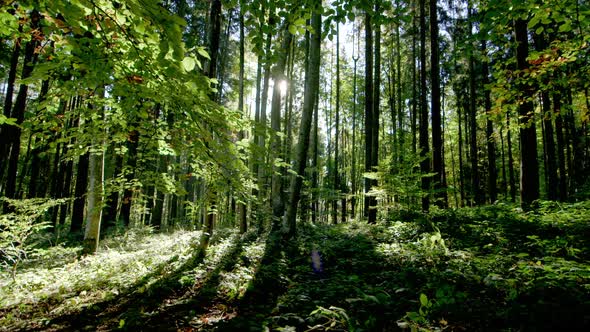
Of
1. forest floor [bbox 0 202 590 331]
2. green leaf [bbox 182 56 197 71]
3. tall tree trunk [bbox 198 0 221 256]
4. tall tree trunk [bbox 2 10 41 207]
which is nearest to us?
green leaf [bbox 182 56 197 71]

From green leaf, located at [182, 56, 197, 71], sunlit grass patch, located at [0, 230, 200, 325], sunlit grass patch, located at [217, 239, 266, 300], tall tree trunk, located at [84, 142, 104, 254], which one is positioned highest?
green leaf, located at [182, 56, 197, 71]

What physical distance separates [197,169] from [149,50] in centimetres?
340

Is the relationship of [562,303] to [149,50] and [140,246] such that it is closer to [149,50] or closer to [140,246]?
[149,50]

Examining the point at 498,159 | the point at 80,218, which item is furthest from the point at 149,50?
the point at 498,159

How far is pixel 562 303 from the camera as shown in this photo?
8.31 feet

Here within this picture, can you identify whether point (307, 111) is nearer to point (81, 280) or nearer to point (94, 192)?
point (94, 192)

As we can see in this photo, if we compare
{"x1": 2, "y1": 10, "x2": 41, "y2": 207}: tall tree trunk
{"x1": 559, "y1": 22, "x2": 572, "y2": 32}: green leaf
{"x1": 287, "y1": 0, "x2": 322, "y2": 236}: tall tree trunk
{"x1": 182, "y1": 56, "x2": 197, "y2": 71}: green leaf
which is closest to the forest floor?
{"x1": 287, "y1": 0, "x2": 322, "y2": 236}: tall tree trunk

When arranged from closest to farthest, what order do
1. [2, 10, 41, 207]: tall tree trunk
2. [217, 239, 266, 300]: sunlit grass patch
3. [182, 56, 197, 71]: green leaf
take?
[182, 56, 197, 71]: green leaf < [217, 239, 266, 300]: sunlit grass patch < [2, 10, 41, 207]: tall tree trunk

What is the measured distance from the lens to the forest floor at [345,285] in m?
2.96

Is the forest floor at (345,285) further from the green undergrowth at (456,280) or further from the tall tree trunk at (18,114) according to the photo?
the tall tree trunk at (18,114)

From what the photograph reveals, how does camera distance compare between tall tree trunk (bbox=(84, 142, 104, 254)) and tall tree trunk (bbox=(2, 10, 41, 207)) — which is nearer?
tall tree trunk (bbox=(84, 142, 104, 254))

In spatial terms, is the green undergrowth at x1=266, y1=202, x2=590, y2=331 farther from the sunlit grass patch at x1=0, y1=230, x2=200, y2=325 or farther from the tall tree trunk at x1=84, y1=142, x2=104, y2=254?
the tall tree trunk at x1=84, y1=142, x2=104, y2=254

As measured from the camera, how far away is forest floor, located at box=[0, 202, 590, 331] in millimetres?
2957

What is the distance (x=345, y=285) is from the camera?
4.38 m
